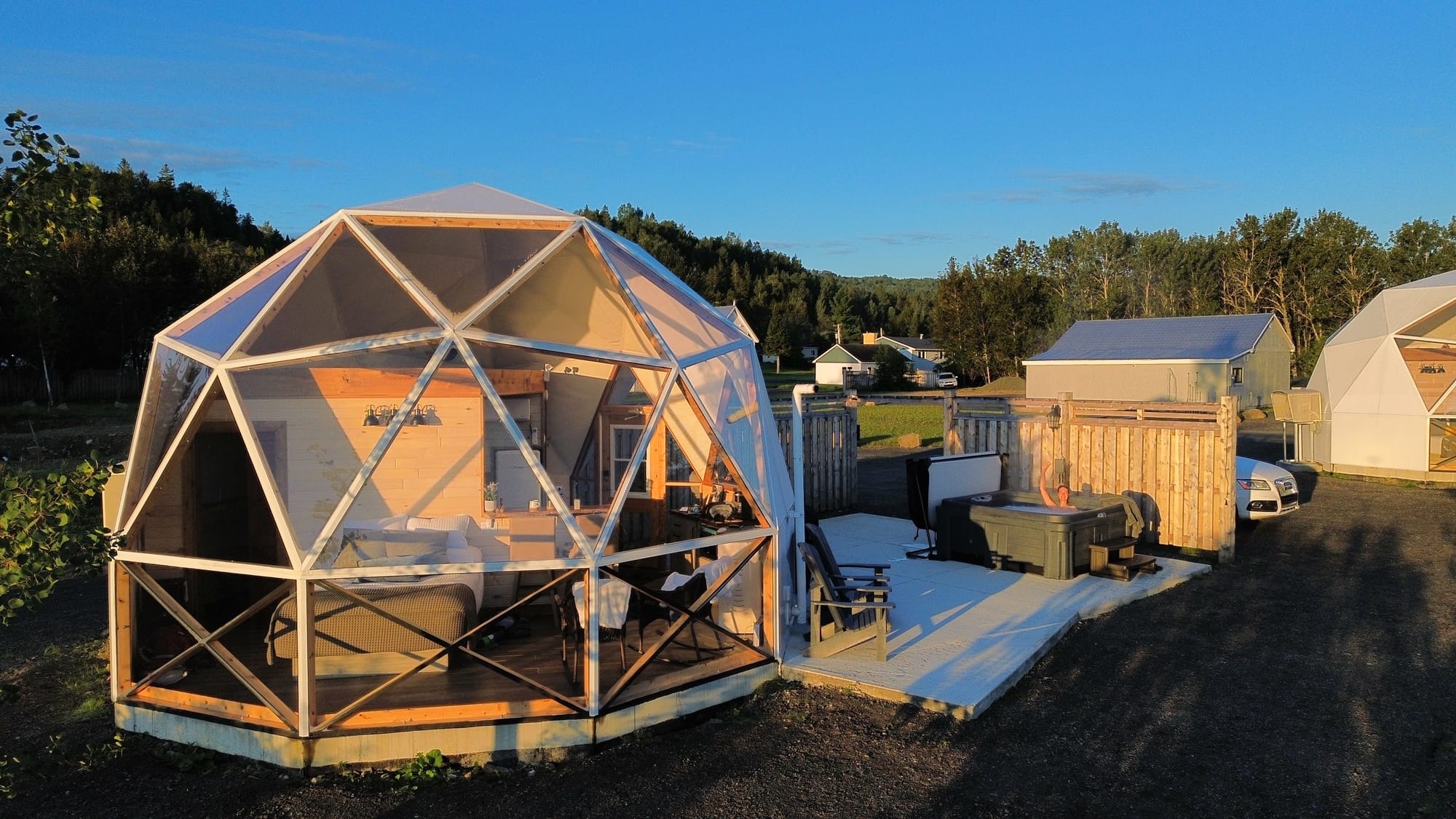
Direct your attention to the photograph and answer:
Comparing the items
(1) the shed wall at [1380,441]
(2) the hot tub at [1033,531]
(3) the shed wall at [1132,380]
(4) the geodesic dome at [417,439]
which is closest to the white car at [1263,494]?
(2) the hot tub at [1033,531]

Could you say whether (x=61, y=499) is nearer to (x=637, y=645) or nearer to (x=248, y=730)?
(x=248, y=730)

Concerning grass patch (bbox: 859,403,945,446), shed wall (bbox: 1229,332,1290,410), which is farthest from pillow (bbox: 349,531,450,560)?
shed wall (bbox: 1229,332,1290,410)

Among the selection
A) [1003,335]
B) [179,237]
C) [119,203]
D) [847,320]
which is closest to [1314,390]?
[1003,335]

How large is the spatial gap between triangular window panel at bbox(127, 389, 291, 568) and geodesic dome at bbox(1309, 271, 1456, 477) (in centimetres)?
2017

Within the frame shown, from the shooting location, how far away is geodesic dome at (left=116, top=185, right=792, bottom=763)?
19.2ft

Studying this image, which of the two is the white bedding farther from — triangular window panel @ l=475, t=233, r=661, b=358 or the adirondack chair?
the adirondack chair

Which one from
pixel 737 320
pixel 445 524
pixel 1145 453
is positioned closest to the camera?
pixel 445 524

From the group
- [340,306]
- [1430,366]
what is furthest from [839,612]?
[1430,366]

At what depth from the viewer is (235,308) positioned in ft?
21.8

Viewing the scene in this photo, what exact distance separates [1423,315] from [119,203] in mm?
48895

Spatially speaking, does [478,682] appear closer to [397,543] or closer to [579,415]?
[397,543]

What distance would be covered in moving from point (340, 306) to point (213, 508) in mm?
2262

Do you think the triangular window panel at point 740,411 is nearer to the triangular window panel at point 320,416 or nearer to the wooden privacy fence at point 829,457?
the triangular window panel at point 320,416

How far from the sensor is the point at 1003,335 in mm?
52469
